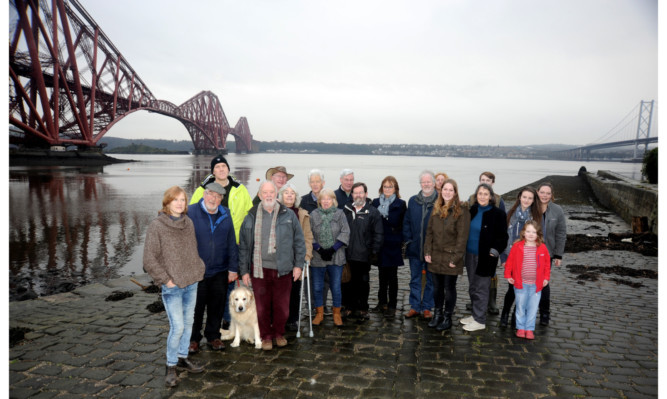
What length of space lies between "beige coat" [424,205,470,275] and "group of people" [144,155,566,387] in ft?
0.04

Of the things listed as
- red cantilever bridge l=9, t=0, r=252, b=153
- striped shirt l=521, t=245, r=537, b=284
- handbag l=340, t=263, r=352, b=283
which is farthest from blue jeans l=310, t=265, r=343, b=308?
red cantilever bridge l=9, t=0, r=252, b=153

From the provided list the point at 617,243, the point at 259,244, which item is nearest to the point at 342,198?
the point at 259,244

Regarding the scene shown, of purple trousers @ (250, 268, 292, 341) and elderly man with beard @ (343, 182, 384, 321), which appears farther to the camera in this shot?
elderly man with beard @ (343, 182, 384, 321)

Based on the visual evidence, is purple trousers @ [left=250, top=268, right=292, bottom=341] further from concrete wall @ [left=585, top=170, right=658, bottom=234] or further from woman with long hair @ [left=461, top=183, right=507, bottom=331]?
concrete wall @ [left=585, top=170, right=658, bottom=234]

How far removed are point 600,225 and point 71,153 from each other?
54127mm

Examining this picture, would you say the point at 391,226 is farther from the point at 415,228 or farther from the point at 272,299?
the point at 272,299

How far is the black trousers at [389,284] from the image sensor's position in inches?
219

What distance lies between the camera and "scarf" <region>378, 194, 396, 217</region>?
17.7 feet

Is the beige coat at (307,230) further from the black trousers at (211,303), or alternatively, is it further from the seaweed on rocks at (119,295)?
the seaweed on rocks at (119,295)

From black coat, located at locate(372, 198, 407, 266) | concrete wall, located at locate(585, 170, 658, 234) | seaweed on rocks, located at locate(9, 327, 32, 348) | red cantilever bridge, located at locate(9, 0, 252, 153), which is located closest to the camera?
seaweed on rocks, located at locate(9, 327, 32, 348)

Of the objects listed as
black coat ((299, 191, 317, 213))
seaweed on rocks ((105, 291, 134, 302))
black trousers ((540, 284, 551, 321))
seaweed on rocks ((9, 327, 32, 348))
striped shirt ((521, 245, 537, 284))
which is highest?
black coat ((299, 191, 317, 213))

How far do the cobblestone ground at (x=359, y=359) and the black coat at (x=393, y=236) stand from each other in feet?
2.72

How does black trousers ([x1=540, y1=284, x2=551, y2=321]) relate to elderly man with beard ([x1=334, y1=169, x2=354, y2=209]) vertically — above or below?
below

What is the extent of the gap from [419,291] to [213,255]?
9.54ft
